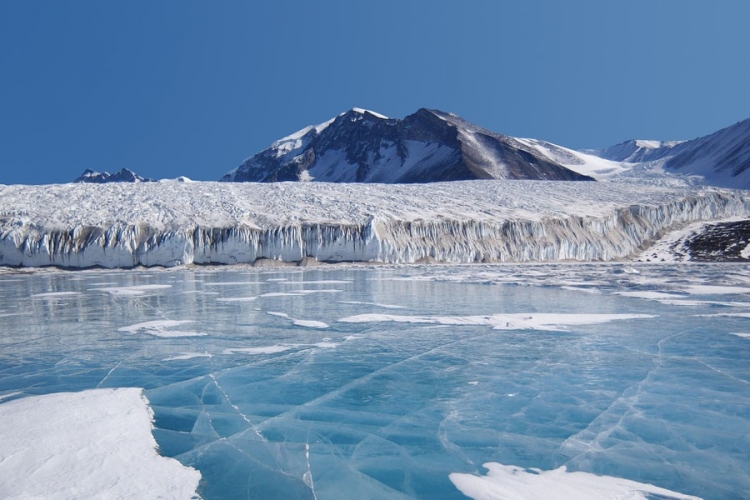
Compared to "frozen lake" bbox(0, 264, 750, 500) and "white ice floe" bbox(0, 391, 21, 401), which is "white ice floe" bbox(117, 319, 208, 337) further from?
"white ice floe" bbox(0, 391, 21, 401)

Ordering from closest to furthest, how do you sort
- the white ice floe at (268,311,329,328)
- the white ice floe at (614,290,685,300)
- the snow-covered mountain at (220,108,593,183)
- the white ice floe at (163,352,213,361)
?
1. the white ice floe at (163,352,213,361)
2. the white ice floe at (268,311,329,328)
3. the white ice floe at (614,290,685,300)
4. the snow-covered mountain at (220,108,593,183)

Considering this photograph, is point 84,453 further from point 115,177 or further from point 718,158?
point 115,177

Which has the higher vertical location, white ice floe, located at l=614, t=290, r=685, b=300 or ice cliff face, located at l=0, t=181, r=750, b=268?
ice cliff face, located at l=0, t=181, r=750, b=268

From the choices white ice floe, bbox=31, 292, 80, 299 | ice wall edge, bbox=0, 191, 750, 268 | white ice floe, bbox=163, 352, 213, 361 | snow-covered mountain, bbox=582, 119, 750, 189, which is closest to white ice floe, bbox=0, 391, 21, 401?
white ice floe, bbox=163, 352, 213, 361

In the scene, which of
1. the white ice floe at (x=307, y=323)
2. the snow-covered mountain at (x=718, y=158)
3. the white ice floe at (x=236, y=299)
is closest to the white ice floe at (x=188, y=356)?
the white ice floe at (x=307, y=323)

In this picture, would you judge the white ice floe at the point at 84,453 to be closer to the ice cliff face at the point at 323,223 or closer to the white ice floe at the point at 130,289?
the white ice floe at the point at 130,289

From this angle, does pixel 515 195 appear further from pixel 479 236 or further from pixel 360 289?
pixel 360 289
